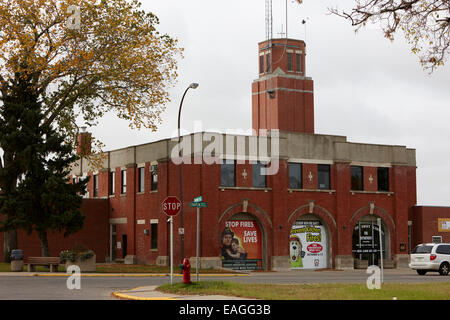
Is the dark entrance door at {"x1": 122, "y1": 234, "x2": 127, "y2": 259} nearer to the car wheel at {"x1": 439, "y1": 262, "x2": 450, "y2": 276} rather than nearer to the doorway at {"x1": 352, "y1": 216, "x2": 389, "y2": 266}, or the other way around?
the doorway at {"x1": 352, "y1": 216, "x2": 389, "y2": 266}

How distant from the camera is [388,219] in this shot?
50.5 meters

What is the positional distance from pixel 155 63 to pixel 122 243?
15.1 m

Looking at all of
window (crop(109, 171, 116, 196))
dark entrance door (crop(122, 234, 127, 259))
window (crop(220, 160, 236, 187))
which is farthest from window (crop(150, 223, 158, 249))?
window (crop(109, 171, 116, 196))

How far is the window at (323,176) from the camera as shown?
48281 mm

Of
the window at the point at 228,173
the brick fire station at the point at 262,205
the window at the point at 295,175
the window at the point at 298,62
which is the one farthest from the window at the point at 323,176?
the window at the point at 298,62

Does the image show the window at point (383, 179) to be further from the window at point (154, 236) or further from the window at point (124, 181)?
the window at point (124, 181)

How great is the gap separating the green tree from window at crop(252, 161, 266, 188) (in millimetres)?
11322

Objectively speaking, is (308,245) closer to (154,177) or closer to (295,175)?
(295,175)

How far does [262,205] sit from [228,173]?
9.97 feet

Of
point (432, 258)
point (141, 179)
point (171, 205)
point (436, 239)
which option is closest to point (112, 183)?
point (141, 179)

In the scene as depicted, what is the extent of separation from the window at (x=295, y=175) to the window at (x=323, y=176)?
148 centimetres

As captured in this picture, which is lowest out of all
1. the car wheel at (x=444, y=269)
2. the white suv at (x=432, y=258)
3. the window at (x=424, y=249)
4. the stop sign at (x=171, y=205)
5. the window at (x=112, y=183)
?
the car wheel at (x=444, y=269)

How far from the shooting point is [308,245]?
47.8 metres
